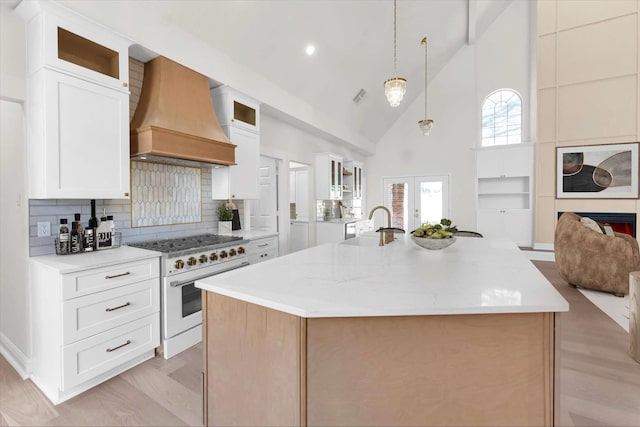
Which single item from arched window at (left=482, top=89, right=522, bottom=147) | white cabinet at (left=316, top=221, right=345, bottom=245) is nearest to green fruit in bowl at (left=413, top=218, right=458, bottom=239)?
Result: white cabinet at (left=316, top=221, right=345, bottom=245)

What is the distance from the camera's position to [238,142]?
11.3 ft

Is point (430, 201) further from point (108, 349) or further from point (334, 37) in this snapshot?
point (108, 349)

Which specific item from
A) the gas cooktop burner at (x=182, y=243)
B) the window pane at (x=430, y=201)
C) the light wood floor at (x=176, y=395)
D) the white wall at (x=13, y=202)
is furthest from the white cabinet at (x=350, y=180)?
the white wall at (x=13, y=202)

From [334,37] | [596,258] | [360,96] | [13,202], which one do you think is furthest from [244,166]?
[596,258]

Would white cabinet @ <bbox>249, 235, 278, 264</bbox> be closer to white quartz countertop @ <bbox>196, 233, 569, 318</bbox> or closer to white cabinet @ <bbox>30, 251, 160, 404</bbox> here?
white cabinet @ <bbox>30, 251, 160, 404</bbox>

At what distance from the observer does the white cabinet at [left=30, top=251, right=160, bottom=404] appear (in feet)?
6.21

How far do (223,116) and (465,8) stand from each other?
17.1ft

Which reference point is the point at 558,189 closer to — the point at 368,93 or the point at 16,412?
the point at 368,93

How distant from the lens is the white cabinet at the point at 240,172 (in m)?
3.40

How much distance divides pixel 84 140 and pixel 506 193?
A: 25.1ft

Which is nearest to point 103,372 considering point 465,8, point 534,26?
point 465,8

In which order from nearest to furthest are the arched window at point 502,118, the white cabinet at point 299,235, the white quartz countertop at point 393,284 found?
the white quartz countertop at point 393,284
the white cabinet at point 299,235
the arched window at point 502,118

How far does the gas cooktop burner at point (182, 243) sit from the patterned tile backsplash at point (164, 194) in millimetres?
227

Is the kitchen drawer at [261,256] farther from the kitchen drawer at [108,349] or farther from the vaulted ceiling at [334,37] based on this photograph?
the vaulted ceiling at [334,37]
